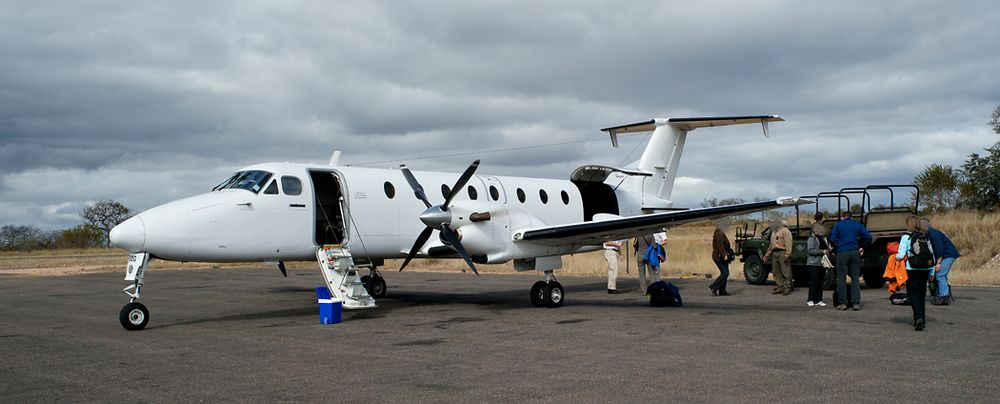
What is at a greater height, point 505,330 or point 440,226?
point 440,226

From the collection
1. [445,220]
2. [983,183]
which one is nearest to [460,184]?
[445,220]

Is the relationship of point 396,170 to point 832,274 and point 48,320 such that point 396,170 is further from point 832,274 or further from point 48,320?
point 832,274

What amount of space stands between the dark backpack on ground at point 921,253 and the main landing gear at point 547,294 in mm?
6770

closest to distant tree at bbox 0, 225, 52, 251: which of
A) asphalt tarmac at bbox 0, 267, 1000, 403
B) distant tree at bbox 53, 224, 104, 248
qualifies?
distant tree at bbox 53, 224, 104, 248

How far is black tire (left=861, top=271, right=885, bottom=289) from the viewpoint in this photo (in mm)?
18797

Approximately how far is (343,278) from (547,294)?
4221mm

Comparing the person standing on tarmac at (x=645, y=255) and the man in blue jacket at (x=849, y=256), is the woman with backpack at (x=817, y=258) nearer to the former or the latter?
the man in blue jacket at (x=849, y=256)

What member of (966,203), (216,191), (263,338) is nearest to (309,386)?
(263,338)

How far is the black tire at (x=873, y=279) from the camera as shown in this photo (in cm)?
1880

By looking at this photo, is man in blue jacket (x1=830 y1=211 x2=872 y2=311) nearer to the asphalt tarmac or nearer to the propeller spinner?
the asphalt tarmac

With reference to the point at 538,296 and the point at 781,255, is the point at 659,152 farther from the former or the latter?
the point at 538,296

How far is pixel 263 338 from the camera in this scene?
10898mm

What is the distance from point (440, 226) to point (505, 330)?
12.1 ft

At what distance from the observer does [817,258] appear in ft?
45.5
